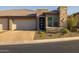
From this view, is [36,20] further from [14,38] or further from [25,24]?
[14,38]

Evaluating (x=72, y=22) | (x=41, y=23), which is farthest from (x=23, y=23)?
(x=72, y=22)

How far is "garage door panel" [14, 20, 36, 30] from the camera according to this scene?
40025 millimetres

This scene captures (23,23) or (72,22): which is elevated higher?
(72,22)

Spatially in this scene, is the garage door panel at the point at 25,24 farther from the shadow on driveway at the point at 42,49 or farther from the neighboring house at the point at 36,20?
the shadow on driveway at the point at 42,49

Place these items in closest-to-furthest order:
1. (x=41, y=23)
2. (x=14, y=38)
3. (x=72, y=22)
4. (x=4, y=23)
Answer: (x=14, y=38) < (x=72, y=22) < (x=41, y=23) < (x=4, y=23)

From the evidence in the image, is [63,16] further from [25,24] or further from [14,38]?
[14,38]

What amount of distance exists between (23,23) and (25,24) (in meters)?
0.41

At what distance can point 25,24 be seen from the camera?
4059cm

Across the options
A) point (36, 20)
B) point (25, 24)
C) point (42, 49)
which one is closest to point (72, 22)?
point (36, 20)

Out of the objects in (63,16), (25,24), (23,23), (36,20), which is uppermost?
(63,16)

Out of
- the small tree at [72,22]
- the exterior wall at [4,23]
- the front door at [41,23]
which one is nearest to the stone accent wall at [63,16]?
the small tree at [72,22]

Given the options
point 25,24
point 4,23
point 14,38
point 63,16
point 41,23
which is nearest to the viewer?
→ point 14,38

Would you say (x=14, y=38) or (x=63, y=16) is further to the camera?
(x=63, y=16)

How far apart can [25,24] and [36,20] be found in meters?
2.61
